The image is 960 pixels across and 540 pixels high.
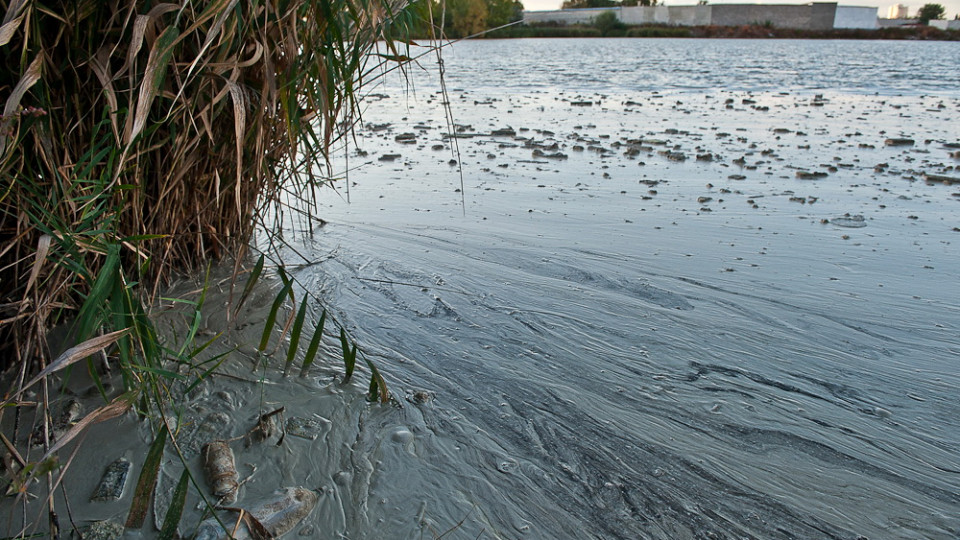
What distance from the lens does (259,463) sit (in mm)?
1494

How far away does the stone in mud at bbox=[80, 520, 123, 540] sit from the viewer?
4.10ft

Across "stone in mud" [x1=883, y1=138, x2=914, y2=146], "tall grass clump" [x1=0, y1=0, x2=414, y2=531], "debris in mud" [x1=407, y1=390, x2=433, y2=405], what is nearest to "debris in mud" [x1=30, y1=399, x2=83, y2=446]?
"tall grass clump" [x1=0, y1=0, x2=414, y2=531]

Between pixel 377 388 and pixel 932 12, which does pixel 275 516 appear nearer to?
pixel 377 388

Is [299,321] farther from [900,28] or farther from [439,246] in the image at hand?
[900,28]

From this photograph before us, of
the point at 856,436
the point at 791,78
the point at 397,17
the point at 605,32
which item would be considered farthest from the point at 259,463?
the point at 605,32

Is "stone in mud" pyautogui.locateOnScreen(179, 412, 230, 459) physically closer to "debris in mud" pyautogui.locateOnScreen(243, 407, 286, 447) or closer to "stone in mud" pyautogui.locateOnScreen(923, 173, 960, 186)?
"debris in mud" pyautogui.locateOnScreen(243, 407, 286, 447)

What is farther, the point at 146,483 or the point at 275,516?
the point at 275,516

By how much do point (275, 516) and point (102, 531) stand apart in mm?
304

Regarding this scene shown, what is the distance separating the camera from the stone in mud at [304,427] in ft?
5.31

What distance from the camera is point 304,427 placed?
165 cm

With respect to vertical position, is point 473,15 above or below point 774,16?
above

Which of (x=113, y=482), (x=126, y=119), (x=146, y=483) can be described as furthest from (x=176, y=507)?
(x=126, y=119)

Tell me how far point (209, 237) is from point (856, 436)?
85.0 inches

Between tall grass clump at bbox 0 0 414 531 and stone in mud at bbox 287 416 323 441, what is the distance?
0.31 meters
